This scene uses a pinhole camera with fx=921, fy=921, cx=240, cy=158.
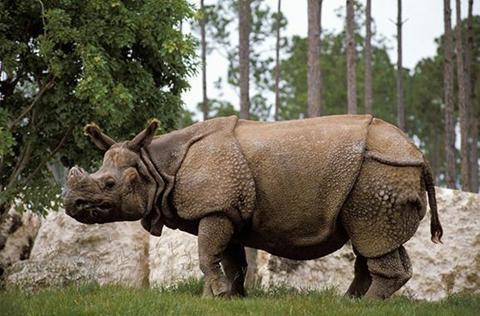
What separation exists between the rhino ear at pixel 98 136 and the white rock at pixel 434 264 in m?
5.01

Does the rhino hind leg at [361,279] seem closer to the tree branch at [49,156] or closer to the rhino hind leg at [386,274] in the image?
the rhino hind leg at [386,274]

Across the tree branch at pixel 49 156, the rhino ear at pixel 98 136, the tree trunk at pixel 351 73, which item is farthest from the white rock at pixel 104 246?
the tree trunk at pixel 351 73

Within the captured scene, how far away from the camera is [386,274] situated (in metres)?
9.84

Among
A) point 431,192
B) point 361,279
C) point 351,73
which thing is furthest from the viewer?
point 351,73

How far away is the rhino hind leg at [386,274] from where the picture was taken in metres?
9.84

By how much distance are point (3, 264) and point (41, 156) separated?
245 centimetres

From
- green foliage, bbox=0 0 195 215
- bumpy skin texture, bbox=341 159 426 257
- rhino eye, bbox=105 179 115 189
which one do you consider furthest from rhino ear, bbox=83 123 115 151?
green foliage, bbox=0 0 195 215

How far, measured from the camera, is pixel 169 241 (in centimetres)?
1653

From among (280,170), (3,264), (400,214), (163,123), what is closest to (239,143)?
(280,170)

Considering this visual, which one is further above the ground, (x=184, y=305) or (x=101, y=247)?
(x=184, y=305)

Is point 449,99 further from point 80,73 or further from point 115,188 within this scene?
point 115,188

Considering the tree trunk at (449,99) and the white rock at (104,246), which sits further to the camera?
the tree trunk at (449,99)

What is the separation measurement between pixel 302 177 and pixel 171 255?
6.71 meters

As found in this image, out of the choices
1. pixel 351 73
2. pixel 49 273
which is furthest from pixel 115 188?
pixel 351 73
